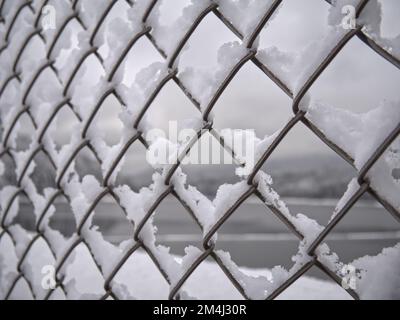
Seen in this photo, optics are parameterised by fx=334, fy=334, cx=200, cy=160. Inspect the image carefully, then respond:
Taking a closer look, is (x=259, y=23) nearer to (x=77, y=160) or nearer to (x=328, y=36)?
(x=328, y=36)

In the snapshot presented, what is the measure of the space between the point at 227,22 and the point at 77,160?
708mm

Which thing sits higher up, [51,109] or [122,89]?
[51,109]

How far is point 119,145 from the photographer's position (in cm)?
97

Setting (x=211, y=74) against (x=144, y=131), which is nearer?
(x=211, y=74)

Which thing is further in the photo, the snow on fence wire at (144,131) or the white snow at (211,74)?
the white snow at (211,74)

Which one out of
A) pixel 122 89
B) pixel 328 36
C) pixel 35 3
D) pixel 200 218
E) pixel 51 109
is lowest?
pixel 200 218

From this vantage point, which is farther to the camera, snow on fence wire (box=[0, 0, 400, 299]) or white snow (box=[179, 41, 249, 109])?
white snow (box=[179, 41, 249, 109])

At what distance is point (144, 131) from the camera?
35.6 inches

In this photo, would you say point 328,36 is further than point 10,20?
No

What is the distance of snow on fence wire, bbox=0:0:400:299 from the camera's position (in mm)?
610

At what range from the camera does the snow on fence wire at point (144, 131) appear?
2.00ft

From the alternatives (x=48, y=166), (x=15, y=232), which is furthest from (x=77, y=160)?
(x=15, y=232)
